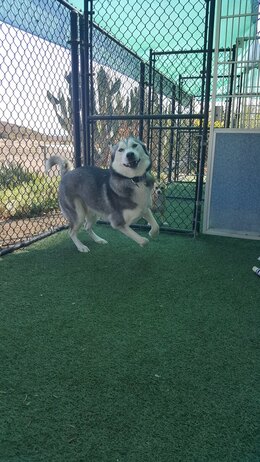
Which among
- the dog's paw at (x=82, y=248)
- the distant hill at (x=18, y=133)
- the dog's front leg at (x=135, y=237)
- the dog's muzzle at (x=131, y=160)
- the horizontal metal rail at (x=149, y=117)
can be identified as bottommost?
the dog's paw at (x=82, y=248)

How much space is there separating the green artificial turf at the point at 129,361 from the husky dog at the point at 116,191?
0.43 metres

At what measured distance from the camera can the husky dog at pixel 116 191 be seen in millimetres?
2756

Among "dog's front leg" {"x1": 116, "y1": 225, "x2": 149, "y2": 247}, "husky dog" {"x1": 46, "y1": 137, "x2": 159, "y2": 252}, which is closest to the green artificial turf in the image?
"dog's front leg" {"x1": 116, "y1": 225, "x2": 149, "y2": 247}

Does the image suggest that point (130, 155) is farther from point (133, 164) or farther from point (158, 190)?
point (158, 190)

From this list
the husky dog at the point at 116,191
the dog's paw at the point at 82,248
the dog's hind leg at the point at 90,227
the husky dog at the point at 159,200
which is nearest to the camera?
the husky dog at the point at 116,191

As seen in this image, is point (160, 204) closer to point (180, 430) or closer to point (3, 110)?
point (3, 110)

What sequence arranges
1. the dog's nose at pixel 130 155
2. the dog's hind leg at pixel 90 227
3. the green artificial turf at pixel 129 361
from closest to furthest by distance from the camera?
the green artificial turf at pixel 129 361 → the dog's nose at pixel 130 155 → the dog's hind leg at pixel 90 227

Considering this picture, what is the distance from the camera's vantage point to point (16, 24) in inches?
110

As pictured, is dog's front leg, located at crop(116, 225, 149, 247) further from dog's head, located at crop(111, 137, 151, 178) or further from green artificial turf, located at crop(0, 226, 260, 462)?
Result: dog's head, located at crop(111, 137, 151, 178)

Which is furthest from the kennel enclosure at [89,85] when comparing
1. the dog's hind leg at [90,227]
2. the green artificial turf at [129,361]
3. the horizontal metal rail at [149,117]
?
the green artificial turf at [129,361]

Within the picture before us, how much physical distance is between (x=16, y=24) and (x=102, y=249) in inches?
83.5

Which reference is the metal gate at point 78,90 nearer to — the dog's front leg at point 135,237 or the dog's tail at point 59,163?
the dog's tail at point 59,163

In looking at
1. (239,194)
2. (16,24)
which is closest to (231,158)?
(239,194)

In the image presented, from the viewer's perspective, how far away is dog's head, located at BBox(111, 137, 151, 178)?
2637 millimetres
